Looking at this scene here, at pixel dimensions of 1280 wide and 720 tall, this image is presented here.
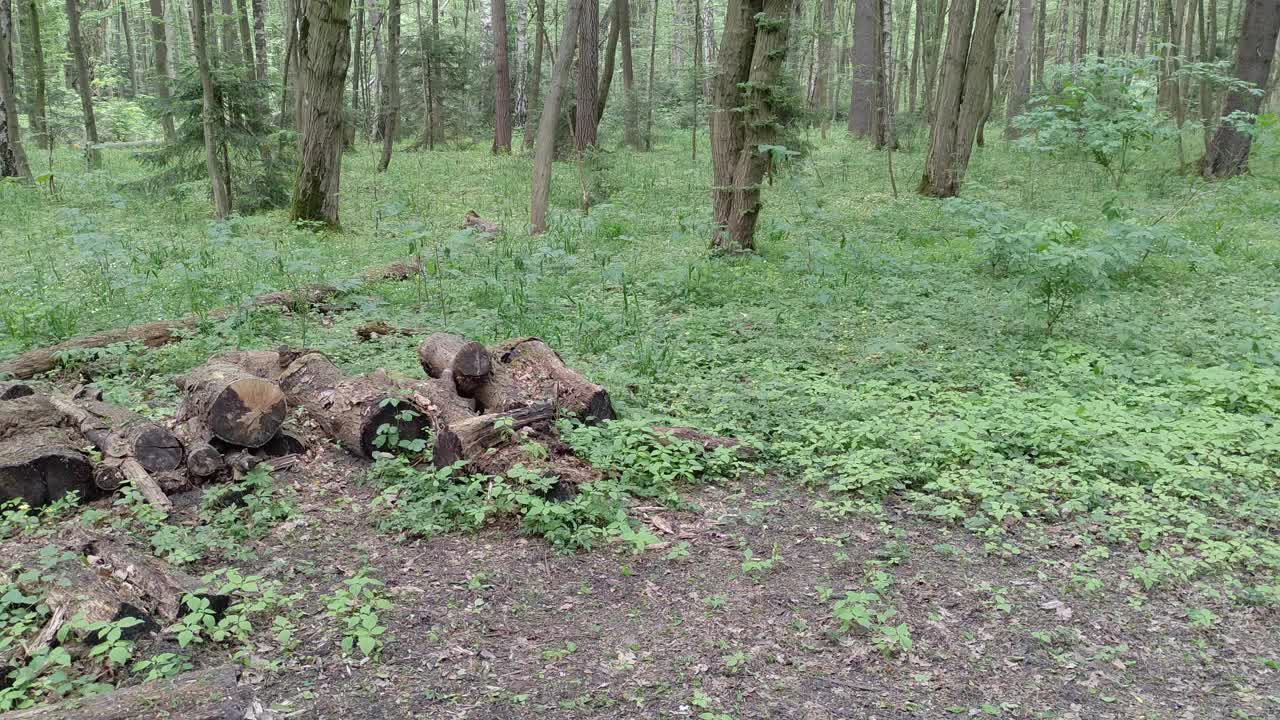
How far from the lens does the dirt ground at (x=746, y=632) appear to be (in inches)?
129

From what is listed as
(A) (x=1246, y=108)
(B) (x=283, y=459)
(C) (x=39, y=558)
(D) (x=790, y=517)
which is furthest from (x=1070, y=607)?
(A) (x=1246, y=108)

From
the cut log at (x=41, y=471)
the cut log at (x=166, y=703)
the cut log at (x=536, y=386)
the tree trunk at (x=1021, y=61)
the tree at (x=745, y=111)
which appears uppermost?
the tree trunk at (x=1021, y=61)

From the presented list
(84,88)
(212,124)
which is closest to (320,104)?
(212,124)

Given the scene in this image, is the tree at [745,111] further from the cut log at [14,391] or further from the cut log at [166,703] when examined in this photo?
the cut log at [166,703]

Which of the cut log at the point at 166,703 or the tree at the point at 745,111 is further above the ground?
→ the tree at the point at 745,111

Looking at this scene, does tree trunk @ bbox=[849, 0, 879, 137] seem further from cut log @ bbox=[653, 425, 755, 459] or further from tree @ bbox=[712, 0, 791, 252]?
cut log @ bbox=[653, 425, 755, 459]

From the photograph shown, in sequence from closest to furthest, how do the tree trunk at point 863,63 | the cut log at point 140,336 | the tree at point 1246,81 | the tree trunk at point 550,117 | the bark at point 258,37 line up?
1. the cut log at point 140,336
2. the tree trunk at point 550,117
3. the tree at point 1246,81
4. the bark at point 258,37
5. the tree trunk at point 863,63

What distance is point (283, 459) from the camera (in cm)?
510

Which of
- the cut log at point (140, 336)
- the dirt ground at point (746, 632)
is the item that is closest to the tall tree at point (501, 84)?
the cut log at point (140, 336)

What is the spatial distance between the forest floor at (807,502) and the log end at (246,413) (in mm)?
349

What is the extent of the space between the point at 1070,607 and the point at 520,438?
9.63ft

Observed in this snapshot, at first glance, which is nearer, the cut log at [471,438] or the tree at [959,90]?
the cut log at [471,438]

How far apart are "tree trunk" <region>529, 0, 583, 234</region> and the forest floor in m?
1.57

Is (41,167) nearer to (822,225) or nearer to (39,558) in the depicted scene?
(822,225)
